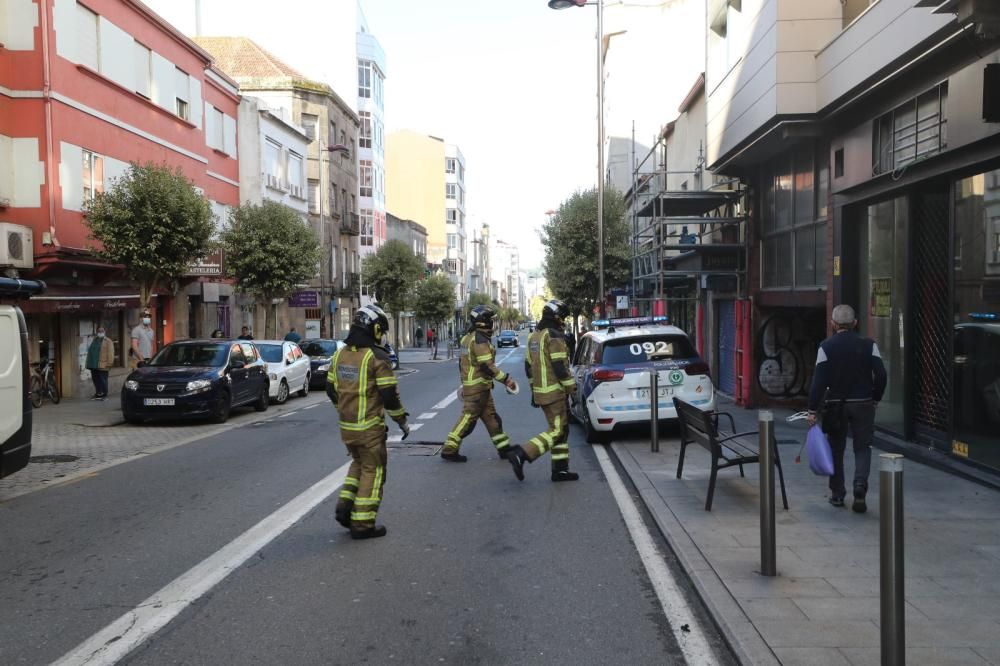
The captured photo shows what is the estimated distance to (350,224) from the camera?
2034 inches

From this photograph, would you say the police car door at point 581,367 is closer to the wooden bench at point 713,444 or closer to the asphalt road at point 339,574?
the asphalt road at point 339,574

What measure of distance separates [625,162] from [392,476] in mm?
38259

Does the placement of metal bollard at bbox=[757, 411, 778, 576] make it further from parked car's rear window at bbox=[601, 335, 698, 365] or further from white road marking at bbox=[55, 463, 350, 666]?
parked car's rear window at bbox=[601, 335, 698, 365]

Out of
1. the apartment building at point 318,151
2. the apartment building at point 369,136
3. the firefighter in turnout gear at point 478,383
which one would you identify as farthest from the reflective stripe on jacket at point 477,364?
the apartment building at point 369,136

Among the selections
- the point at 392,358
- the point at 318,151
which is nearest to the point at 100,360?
the point at 392,358

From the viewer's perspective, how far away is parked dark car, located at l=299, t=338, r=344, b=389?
80.1 feet

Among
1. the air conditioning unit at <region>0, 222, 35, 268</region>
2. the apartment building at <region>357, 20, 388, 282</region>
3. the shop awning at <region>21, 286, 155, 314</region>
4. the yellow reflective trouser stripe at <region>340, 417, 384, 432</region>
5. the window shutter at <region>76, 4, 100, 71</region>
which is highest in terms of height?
the apartment building at <region>357, 20, 388, 282</region>

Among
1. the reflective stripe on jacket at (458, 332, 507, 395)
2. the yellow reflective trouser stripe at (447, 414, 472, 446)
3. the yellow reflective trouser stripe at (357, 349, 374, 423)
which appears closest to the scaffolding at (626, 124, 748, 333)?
the reflective stripe on jacket at (458, 332, 507, 395)

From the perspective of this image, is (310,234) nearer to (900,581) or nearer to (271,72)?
(271,72)

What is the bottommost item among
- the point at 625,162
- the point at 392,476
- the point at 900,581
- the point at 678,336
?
the point at 392,476

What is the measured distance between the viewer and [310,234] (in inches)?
1097

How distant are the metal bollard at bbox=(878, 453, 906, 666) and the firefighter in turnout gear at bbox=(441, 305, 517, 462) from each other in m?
6.33

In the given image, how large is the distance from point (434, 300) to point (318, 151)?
1549cm

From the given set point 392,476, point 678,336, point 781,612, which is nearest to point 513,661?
point 781,612
